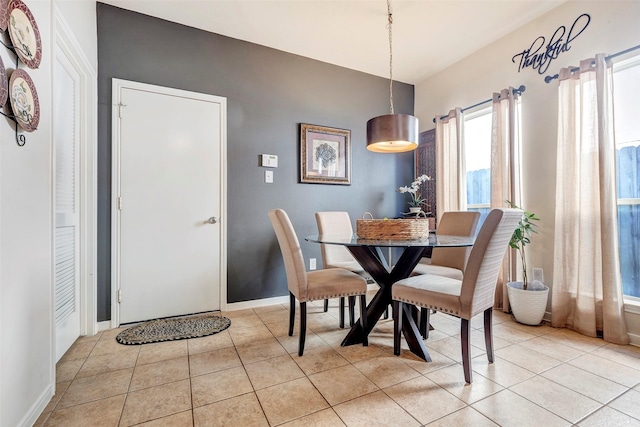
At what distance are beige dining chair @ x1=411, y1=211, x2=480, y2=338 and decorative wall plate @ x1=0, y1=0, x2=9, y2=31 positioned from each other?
2.70 metres

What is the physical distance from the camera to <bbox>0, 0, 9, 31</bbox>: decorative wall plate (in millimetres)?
1124

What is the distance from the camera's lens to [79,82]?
2.20 metres

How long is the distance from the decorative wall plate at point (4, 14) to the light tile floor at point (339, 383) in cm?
168

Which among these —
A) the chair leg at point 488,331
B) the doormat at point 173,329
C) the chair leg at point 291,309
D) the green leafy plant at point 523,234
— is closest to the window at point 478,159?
the green leafy plant at point 523,234

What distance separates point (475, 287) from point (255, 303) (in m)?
2.09

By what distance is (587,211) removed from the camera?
2.22 metres

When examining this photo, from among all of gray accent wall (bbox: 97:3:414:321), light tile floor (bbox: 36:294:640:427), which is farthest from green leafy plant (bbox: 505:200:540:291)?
gray accent wall (bbox: 97:3:414:321)

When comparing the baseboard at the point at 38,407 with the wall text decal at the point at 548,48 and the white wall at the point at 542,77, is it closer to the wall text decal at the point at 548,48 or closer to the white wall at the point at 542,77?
the white wall at the point at 542,77

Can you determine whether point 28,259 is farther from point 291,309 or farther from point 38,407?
point 291,309

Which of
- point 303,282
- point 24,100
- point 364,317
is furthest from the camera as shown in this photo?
point 364,317

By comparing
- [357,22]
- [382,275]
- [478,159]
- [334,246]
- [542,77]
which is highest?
[357,22]

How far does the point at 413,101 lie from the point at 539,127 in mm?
1731

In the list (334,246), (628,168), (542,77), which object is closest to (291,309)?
(334,246)

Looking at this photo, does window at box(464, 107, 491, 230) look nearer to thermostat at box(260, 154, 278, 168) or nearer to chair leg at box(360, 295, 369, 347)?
chair leg at box(360, 295, 369, 347)
